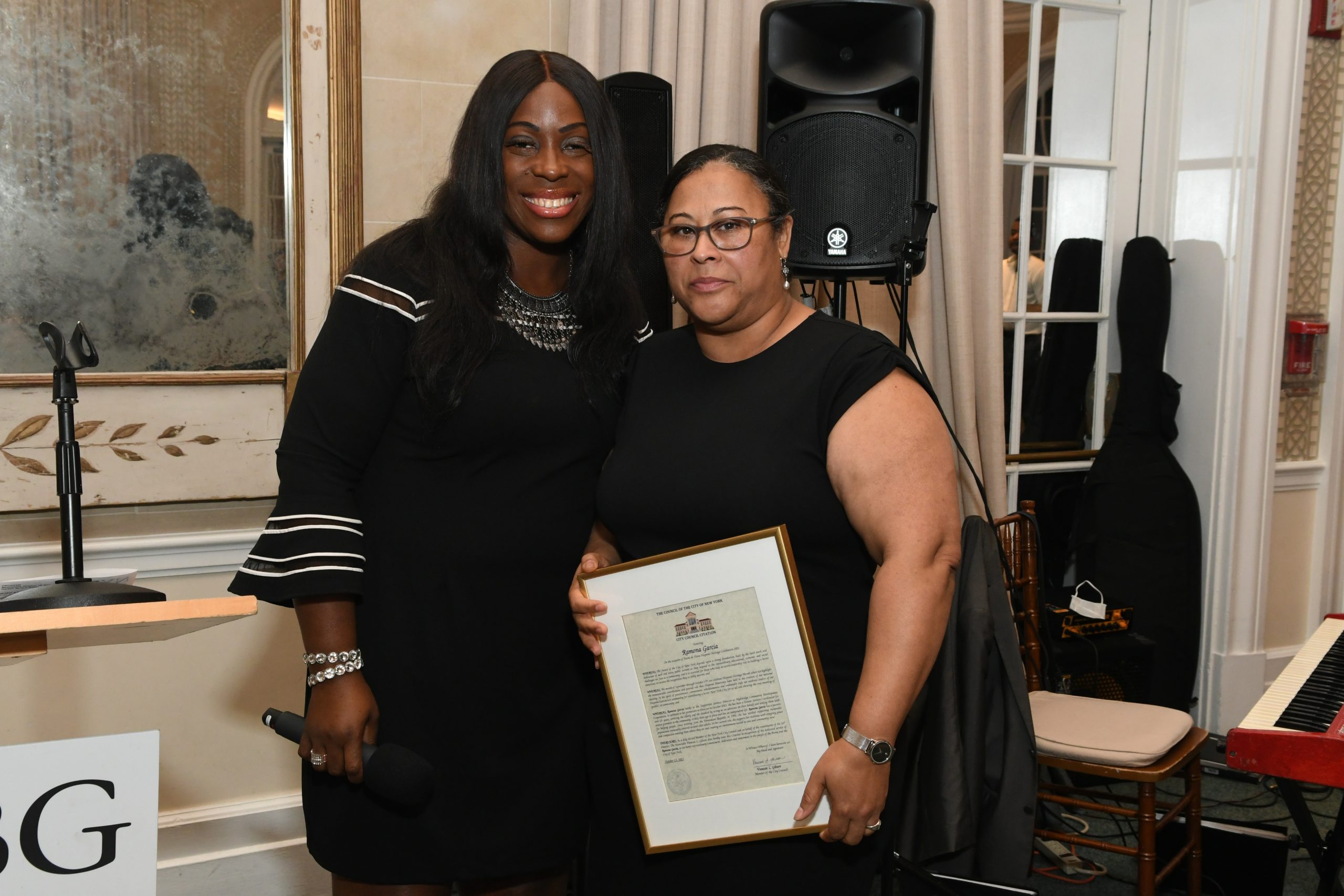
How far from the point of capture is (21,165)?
2.26 meters

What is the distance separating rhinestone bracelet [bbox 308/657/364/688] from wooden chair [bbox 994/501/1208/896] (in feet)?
5.11

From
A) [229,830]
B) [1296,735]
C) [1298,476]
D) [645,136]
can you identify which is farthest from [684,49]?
[1298,476]

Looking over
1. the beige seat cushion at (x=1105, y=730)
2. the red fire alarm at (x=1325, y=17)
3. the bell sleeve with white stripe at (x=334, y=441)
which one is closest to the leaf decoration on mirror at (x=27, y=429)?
the bell sleeve with white stripe at (x=334, y=441)

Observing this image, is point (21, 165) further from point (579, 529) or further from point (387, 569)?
point (579, 529)

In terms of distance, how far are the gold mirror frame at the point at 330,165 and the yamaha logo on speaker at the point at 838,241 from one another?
1.13 meters

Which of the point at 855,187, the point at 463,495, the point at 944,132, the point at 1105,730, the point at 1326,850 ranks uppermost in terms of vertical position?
the point at 944,132

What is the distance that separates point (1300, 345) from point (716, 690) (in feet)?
10.9

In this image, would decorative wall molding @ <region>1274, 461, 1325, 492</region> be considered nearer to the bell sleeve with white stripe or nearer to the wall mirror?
the wall mirror

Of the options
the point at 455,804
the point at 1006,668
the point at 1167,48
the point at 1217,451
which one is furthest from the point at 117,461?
the point at 1167,48

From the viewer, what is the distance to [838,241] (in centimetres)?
239

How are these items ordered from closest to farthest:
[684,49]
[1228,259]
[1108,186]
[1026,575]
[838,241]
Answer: [838,241], [684,49], [1026,575], [1228,259], [1108,186]

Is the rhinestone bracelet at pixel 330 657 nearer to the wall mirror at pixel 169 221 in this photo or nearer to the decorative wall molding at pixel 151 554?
the decorative wall molding at pixel 151 554

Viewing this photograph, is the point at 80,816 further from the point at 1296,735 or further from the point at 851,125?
the point at 851,125

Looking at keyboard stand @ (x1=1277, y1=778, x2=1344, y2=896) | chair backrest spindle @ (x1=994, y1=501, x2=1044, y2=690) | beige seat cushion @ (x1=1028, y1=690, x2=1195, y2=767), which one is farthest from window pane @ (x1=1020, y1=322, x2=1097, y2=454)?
keyboard stand @ (x1=1277, y1=778, x2=1344, y2=896)
